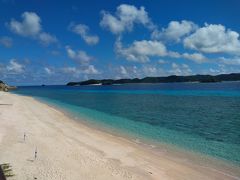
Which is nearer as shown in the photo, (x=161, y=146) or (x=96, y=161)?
(x=96, y=161)

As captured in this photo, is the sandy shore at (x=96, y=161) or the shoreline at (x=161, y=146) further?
the shoreline at (x=161, y=146)

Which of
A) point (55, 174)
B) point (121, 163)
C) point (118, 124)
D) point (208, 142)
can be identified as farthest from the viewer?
point (118, 124)

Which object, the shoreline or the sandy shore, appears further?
the shoreline

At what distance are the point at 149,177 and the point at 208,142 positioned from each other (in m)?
10.0

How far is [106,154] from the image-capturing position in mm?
17875

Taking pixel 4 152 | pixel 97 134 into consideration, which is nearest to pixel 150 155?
pixel 97 134

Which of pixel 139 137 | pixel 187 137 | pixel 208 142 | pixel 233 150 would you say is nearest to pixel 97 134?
pixel 139 137

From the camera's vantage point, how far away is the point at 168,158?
57.2 ft

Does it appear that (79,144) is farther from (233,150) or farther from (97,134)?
(233,150)

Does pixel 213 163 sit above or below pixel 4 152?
below

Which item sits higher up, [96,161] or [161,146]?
[96,161]

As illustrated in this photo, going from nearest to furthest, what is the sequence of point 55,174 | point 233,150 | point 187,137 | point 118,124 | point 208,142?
point 55,174
point 233,150
point 208,142
point 187,137
point 118,124

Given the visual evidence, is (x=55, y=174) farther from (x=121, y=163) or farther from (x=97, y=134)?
(x=97, y=134)

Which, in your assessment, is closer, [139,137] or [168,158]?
[168,158]
